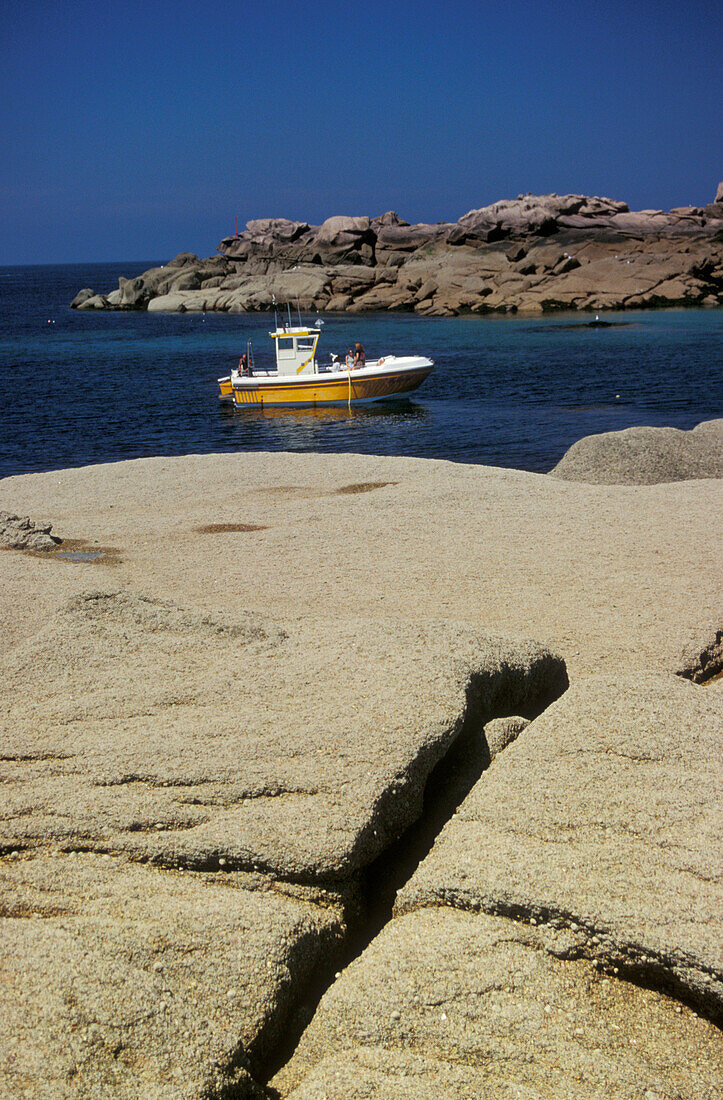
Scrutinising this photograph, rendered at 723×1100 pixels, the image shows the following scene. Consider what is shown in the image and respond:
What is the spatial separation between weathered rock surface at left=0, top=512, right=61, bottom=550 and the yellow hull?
17.0m

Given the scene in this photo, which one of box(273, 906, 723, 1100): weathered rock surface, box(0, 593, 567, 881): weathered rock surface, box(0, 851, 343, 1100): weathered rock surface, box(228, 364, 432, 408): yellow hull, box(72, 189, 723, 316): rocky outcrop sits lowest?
box(273, 906, 723, 1100): weathered rock surface

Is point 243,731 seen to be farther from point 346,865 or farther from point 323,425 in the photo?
point 323,425

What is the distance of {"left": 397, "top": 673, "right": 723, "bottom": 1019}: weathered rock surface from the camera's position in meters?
3.23

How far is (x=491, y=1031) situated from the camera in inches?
119

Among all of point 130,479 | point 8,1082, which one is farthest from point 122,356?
point 8,1082

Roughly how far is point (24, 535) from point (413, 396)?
20278 mm

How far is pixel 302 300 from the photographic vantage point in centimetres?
6512

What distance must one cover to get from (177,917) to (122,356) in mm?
42208

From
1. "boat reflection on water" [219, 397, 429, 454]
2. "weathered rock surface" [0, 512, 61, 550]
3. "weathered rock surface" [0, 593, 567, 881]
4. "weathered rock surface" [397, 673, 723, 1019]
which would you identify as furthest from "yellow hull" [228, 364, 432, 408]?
"weathered rock surface" [397, 673, 723, 1019]

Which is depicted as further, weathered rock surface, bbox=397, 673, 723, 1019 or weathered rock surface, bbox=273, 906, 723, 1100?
weathered rock surface, bbox=397, 673, 723, 1019

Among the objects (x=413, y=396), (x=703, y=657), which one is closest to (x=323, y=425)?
(x=413, y=396)

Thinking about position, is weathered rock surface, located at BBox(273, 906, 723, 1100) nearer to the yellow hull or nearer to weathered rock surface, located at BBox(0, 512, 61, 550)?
weathered rock surface, located at BBox(0, 512, 61, 550)

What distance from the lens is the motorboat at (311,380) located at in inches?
1073

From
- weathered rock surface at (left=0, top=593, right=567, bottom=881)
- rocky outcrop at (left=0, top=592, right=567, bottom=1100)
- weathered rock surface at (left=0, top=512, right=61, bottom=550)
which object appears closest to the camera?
rocky outcrop at (left=0, top=592, right=567, bottom=1100)
